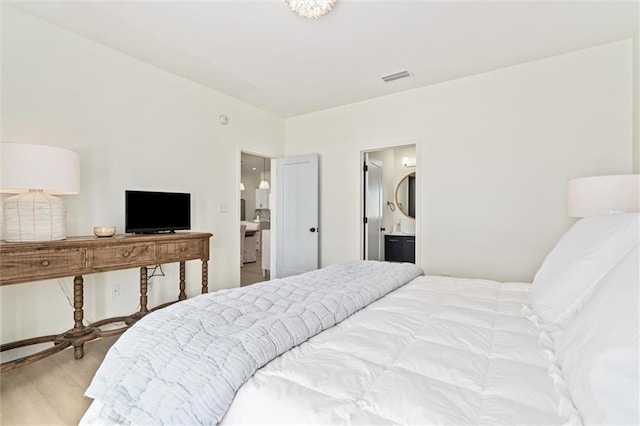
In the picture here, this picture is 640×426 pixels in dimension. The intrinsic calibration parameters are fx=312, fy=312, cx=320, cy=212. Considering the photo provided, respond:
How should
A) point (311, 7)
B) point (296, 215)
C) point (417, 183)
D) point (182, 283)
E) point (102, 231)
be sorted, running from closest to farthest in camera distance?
point (311, 7) < point (102, 231) < point (182, 283) < point (417, 183) < point (296, 215)

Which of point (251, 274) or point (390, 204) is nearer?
point (251, 274)

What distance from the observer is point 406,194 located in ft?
18.8

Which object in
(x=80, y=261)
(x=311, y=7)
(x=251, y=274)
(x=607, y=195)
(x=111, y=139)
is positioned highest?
(x=311, y=7)

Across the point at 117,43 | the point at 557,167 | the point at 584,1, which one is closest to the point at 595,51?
the point at 584,1

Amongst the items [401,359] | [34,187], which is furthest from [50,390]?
[401,359]

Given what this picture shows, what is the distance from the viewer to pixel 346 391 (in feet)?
2.74

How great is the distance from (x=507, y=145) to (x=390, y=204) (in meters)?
2.68

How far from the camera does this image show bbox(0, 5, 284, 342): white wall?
2.44 meters

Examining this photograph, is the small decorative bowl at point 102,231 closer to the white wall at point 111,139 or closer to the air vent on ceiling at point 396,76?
the white wall at point 111,139

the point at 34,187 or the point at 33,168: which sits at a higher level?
the point at 33,168

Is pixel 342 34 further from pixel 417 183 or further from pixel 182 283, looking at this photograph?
pixel 182 283

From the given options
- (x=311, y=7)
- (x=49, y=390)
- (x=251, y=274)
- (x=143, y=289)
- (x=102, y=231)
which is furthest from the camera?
(x=251, y=274)

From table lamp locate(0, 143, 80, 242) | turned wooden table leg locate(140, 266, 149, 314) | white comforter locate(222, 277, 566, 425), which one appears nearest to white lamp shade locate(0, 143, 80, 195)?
table lamp locate(0, 143, 80, 242)

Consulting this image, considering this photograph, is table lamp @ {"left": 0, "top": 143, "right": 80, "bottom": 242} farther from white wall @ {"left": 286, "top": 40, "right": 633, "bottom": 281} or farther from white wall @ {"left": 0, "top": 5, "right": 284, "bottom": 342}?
white wall @ {"left": 286, "top": 40, "right": 633, "bottom": 281}
